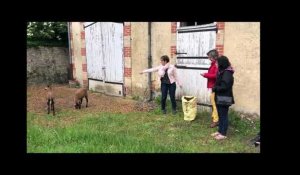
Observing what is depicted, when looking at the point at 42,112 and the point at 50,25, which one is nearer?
the point at 42,112

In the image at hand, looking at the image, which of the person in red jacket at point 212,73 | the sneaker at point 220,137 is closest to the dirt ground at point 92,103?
the person in red jacket at point 212,73

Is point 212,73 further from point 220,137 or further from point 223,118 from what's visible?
point 220,137

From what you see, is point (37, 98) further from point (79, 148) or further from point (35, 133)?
point (79, 148)

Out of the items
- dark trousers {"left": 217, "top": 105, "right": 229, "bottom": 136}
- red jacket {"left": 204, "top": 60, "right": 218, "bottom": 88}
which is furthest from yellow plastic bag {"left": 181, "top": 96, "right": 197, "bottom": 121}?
dark trousers {"left": 217, "top": 105, "right": 229, "bottom": 136}

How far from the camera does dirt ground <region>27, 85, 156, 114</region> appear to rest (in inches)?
390

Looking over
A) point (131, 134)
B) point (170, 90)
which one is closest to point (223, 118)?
point (131, 134)

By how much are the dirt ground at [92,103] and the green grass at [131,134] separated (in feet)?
2.13

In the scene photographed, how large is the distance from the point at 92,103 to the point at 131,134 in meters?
3.99

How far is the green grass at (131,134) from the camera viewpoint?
19.7 feet

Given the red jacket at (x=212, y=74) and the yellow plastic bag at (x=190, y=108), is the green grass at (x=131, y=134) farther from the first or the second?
the red jacket at (x=212, y=74)

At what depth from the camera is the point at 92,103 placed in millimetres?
10883

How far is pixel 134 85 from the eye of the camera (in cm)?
1129

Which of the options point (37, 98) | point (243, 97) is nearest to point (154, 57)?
point (243, 97)

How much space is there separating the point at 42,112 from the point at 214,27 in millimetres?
5440
